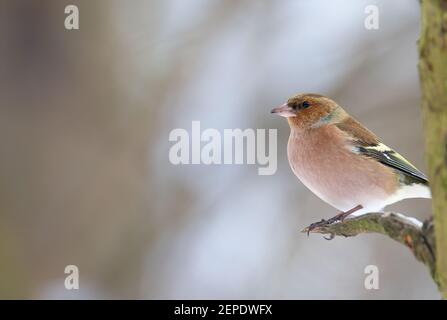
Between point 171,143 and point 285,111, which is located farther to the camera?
point 171,143

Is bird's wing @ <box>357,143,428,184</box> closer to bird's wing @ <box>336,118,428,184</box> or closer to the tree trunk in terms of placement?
bird's wing @ <box>336,118,428,184</box>

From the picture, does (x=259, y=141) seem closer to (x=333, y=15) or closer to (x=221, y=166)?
(x=221, y=166)

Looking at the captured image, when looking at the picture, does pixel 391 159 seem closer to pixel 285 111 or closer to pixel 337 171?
pixel 337 171

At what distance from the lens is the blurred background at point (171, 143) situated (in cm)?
Result: 428

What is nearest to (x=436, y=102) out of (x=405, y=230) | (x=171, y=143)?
(x=405, y=230)

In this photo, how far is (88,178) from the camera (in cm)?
442

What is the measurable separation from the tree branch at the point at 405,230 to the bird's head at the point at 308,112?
1104mm

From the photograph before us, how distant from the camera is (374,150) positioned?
2.91 metres

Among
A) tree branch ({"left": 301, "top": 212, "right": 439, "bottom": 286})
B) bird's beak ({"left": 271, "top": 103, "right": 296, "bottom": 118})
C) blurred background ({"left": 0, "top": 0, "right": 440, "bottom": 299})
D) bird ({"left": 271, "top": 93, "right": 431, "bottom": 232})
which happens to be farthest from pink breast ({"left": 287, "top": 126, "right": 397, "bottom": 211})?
blurred background ({"left": 0, "top": 0, "right": 440, "bottom": 299})

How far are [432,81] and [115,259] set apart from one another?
12.5 feet

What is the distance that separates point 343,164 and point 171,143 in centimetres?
201

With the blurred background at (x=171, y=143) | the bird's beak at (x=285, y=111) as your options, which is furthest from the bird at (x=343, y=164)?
the blurred background at (x=171, y=143)

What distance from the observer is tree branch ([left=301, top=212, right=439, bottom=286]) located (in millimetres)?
1194
